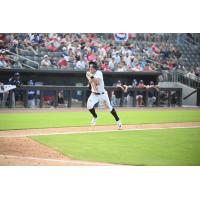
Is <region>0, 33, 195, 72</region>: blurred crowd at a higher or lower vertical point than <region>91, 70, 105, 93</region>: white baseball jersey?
higher

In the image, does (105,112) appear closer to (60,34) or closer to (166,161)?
(60,34)

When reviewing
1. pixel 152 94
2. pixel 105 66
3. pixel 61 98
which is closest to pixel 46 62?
pixel 61 98

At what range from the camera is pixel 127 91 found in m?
9.44

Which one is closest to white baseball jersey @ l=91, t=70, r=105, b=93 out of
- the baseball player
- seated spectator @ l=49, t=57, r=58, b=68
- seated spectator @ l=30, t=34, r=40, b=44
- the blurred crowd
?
the baseball player

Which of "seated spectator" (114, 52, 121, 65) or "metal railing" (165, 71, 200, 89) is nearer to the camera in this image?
"metal railing" (165, 71, 200, 89)

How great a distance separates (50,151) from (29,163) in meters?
0.44

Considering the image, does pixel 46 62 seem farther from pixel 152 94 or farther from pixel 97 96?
pixel 152 94

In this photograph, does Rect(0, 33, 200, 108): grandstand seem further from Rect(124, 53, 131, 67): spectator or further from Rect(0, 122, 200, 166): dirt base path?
Rect(0, 122, 200, 166): dirt base path

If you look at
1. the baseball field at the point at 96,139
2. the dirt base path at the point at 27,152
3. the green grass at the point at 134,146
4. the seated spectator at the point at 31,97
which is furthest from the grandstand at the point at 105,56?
the green grass at the point at 134,146

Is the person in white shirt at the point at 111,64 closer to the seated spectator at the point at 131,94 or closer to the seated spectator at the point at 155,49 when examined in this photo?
the seated spectator at the point at 131,94

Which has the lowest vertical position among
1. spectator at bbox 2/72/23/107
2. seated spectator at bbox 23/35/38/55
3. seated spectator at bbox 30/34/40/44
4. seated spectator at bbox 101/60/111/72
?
spectator at bbox 2/72/23/107

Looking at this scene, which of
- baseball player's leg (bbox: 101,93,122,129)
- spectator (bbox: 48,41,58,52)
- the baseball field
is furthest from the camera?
spectator (bbox: 48,41,58,52)

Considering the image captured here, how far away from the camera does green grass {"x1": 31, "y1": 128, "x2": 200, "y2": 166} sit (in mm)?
5789

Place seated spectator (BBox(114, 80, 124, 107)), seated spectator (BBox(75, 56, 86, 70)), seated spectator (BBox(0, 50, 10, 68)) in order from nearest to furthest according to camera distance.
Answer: seated spectator (BBox(0, 50, 10, 68)) → seated spectator (BBox(75, 56, 86, 70)) → seated spectator (BBox(114, 80, 124, 107))
